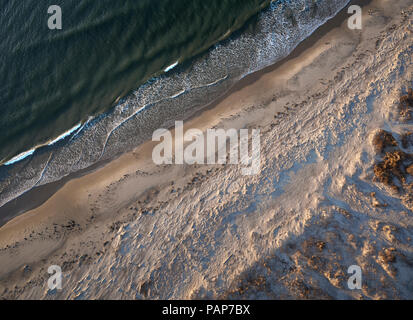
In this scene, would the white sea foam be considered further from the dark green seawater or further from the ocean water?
the dark green seawater

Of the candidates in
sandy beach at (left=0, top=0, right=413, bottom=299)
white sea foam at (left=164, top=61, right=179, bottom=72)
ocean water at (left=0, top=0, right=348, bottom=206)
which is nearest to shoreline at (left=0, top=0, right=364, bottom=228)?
sandy beach at (left=0, top=0, right=413, bottom=299)

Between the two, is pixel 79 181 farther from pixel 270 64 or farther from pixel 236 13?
pixel 236 13

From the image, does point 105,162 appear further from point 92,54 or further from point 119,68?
point 92,54

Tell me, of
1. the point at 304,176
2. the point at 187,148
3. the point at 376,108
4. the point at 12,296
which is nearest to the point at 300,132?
the point at 304,176

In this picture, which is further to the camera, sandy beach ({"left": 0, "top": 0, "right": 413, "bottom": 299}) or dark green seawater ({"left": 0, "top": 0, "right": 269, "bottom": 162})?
dark green seawater ({"left": 0, "top": 0, "right": 269, "bottom": 162})

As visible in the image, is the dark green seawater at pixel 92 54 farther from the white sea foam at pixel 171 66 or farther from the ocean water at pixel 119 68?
the white sea foam at pixel 171 66

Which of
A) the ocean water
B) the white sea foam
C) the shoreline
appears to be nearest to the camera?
the shoreline

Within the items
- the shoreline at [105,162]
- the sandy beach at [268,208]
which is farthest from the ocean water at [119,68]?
the sandy beach at [268,208]
